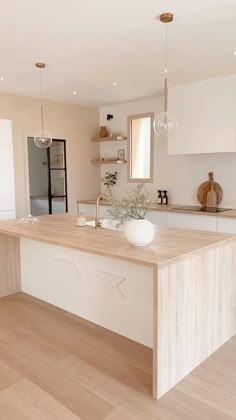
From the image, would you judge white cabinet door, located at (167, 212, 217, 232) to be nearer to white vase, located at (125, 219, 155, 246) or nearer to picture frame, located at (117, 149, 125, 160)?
picture frame, located at (117, 149, 125, 160)

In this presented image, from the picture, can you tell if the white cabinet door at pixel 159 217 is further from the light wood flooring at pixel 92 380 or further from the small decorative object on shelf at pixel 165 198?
the light wood flooring at pixel 92 380

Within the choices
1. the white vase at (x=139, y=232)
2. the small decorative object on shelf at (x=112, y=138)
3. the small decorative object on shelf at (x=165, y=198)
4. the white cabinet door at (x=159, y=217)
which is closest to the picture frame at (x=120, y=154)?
the small decorative object on shelf at (x=112, y=138)

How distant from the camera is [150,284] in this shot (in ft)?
8.32

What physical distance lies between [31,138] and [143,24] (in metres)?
3.12

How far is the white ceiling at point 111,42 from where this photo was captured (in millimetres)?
2449

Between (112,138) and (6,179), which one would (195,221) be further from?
(6,179)

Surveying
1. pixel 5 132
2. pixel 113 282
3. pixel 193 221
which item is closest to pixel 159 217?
pixel 193 221

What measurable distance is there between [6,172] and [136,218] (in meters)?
2.97

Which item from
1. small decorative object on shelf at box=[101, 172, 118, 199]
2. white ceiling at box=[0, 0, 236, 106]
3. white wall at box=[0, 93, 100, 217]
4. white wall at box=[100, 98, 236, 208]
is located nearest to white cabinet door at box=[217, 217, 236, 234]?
white wall at box=[100, 98, 236, 208]

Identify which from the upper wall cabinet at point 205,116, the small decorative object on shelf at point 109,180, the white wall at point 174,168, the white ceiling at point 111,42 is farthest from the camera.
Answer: the small decorative object on shelf at point 109,180

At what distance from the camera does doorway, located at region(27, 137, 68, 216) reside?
18.2ft

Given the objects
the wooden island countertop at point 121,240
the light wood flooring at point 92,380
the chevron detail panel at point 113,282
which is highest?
the wooden island countertop at point 121,240

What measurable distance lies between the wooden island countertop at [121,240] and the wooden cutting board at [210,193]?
75.0 inches

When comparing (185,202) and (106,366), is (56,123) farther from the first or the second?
(106,366)
